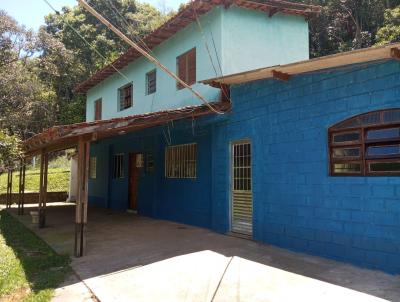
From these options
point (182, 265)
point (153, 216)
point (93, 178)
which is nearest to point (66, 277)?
point (182, 265)

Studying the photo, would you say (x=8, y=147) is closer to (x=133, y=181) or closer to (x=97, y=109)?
(x=133, y=181)

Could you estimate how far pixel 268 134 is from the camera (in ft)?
28.3

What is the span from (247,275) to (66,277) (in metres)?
2.94

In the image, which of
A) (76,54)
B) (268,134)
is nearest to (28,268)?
(268,134)

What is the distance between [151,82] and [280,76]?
7167 millimetres

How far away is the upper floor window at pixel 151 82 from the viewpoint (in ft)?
45.2

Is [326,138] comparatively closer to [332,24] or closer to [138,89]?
[138,89]

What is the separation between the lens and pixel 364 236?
6527 millimetres

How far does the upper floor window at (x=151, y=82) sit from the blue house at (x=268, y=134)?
0.06 metres

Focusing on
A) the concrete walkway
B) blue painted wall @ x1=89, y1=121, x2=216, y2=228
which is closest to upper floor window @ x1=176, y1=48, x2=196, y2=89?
blue painted wall @ x1=89, y1=121, x2=216, y2=228

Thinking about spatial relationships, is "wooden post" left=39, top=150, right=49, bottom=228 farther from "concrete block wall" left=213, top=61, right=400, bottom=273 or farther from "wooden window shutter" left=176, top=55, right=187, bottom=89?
"concrete block wall" left=213, top=61, right=400, bottom=273

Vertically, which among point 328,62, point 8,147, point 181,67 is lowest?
point 8,147

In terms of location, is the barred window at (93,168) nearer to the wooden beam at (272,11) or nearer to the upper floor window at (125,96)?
the upper floor window at (125,96)

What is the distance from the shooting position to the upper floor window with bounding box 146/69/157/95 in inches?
543
